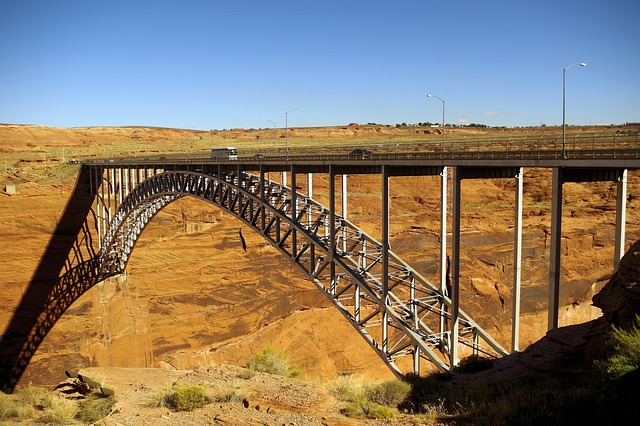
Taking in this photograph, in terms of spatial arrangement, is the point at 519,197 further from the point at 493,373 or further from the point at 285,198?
the point at 285,198

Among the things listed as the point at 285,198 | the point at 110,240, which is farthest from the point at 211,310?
the point at 285,198

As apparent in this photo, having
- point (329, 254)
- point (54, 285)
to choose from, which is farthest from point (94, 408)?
point (54, 285)

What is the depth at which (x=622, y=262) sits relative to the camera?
10797 mm

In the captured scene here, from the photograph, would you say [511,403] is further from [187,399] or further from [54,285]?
[54,285]

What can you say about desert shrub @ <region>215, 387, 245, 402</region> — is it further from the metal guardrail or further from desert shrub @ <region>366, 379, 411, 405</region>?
the metal guardrail

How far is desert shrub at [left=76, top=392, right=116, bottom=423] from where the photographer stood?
13711 millimetres

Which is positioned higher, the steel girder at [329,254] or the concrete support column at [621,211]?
the concrete support column at [621,211]

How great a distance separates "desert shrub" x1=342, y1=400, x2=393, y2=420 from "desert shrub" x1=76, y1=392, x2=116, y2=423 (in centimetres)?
614

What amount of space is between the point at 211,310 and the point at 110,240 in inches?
314

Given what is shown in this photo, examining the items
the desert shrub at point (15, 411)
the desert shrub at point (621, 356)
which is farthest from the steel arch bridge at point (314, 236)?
the desert shrub at point (15, 411)

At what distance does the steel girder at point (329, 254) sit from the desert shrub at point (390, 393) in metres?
1.76

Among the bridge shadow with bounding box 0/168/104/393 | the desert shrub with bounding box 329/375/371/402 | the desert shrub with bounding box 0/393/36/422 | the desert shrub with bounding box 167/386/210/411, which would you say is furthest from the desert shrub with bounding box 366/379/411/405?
the bridge shadow with bounding box 0/168/104/393

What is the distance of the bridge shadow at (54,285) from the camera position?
3219cm

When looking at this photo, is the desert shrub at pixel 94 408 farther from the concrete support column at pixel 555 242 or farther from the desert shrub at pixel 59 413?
the concrete support column at pixel 555 242
